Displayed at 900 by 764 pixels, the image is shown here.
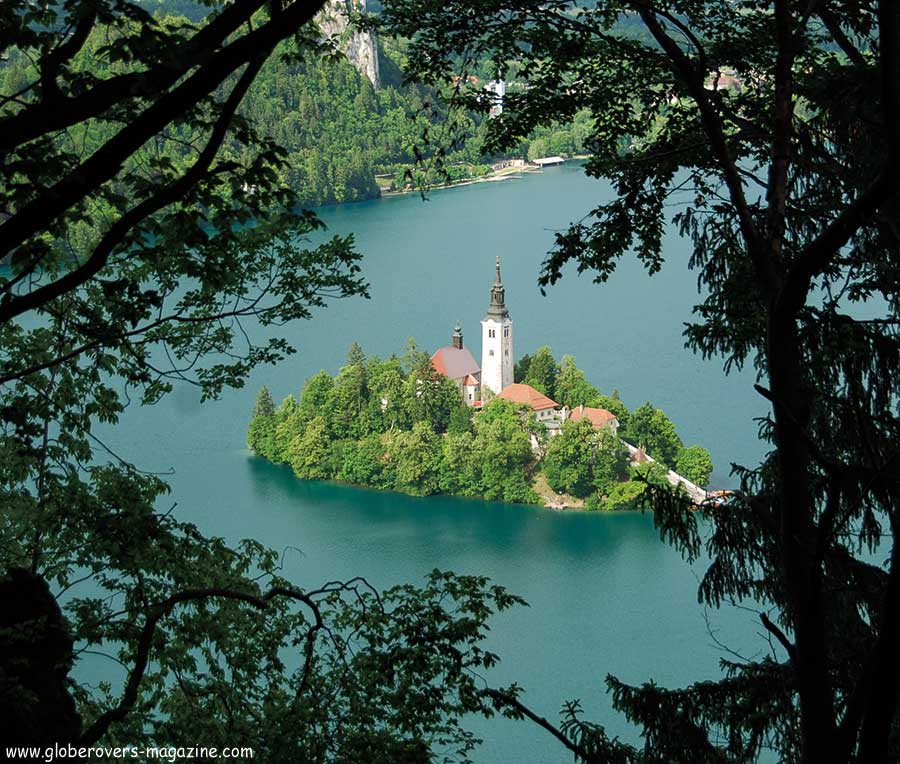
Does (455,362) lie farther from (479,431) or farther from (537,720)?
(537,720)

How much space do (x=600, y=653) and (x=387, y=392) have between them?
639 inches

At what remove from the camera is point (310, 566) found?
28.5m

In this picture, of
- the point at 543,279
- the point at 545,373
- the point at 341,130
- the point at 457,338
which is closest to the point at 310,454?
the point at 457,338

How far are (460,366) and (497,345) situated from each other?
4.55ft

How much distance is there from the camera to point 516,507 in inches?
1399

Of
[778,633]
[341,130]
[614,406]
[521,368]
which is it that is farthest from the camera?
[341,130]

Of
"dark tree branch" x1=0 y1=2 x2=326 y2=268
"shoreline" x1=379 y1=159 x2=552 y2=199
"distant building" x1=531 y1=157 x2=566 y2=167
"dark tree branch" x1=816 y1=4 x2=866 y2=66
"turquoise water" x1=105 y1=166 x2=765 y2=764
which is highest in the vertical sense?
"distant building" x1=531 y1=157 x2=566 y2=167

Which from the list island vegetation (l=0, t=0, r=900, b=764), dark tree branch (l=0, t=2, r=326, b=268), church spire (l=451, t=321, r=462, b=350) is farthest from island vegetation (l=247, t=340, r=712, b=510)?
dark tree branch (l=0, t=2, r=326, b=268)

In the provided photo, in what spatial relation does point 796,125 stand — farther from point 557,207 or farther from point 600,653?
point 557,207

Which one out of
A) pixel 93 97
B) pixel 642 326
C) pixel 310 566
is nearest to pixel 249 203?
pixel 93 97

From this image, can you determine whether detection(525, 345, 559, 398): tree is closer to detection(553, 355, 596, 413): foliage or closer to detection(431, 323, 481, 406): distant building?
detection(553, 355, 596, 413): foliage

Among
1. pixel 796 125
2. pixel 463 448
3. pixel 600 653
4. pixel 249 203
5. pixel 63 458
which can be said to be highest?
pixel 796 125

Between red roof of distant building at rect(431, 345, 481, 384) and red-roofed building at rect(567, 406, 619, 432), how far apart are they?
450 centimetres

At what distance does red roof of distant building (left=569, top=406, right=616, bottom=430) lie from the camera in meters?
36.9
